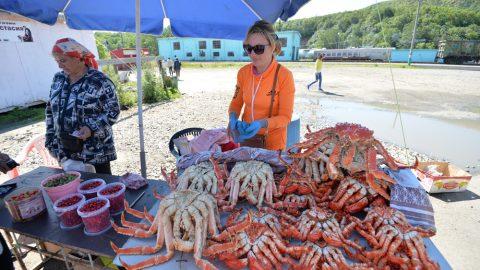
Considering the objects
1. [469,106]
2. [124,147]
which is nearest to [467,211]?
[124,147]

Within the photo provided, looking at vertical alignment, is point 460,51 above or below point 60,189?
above

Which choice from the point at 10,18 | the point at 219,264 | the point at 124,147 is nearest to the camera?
the point at 219,264

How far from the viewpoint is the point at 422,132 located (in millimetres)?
7820

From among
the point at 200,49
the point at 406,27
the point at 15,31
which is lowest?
the point at 200,49

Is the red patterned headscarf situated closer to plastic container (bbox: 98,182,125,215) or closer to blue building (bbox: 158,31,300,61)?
plastic container (bbox: 98,182,125,215)

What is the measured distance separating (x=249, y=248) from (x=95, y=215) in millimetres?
1148

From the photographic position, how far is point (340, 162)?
1902 mm

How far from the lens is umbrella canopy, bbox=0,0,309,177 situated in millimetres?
3322

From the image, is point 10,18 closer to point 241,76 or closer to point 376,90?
point 241,76

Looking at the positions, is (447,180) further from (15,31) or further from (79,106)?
(15,31)

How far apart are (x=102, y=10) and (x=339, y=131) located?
3.80m

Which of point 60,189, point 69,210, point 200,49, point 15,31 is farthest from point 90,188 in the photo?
point 200,49

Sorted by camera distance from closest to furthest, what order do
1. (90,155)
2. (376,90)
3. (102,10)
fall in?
1. (90,155)
2. (102,10)
3. (376,90)

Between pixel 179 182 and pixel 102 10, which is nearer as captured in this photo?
pixel 179 182
